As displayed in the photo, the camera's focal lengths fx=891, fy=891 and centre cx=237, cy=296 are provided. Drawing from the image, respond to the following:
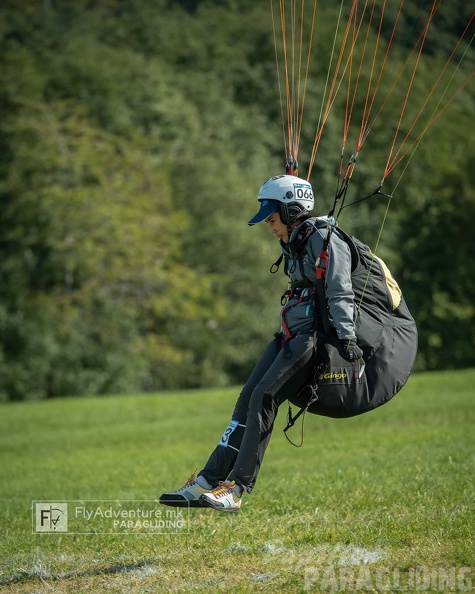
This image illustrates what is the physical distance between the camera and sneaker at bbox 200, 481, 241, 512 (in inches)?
260

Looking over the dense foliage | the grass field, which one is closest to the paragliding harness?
the grass field

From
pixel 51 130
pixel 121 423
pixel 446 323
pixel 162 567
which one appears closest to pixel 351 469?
pixel 162 567

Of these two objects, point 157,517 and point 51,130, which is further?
point 51,130

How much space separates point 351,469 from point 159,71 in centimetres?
4947

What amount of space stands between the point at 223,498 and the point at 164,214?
4225cm

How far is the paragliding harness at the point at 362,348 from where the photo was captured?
682 centimetres

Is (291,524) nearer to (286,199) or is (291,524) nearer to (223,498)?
(223,498)

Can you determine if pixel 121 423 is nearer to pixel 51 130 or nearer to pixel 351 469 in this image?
pixel 351 469

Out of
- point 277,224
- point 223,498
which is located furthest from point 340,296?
point 223,498

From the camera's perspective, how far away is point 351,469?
1176cm

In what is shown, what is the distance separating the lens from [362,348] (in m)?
6.96
